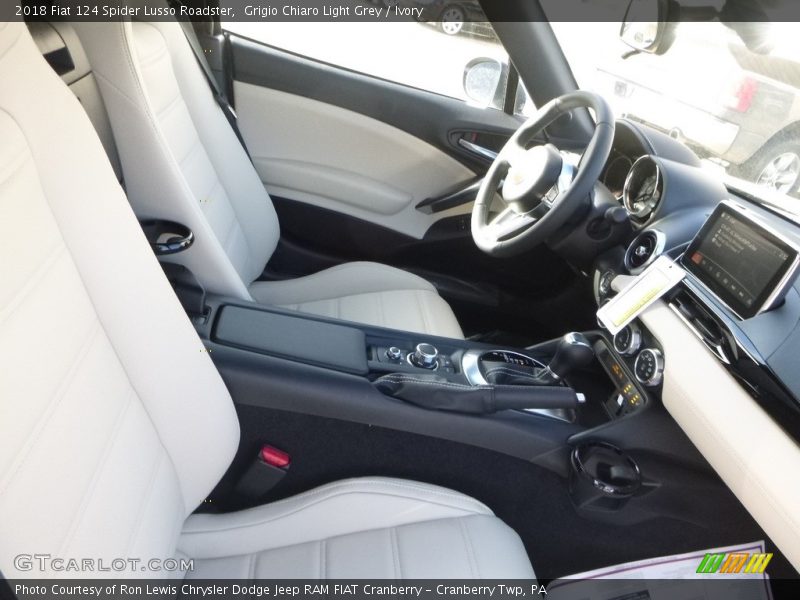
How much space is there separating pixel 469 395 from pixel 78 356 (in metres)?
0.61

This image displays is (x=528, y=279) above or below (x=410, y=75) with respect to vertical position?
below

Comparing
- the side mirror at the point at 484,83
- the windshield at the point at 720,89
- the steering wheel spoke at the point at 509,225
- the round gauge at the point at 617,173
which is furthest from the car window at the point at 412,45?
the steering wheel spoke at the point at 509,225

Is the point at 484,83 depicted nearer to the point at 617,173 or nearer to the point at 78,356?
the point at 617,173

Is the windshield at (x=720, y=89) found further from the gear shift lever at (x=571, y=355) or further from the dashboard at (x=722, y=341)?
the gear shift lever at (x=571, y=355)

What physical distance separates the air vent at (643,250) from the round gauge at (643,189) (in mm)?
84

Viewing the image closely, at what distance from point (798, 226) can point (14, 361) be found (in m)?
1.27

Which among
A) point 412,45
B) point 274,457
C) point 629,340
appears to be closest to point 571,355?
point 629,340

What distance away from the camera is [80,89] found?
3.18 ft

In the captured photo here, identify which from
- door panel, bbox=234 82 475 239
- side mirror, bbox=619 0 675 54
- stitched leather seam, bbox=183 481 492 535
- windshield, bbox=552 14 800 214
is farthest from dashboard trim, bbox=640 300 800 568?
door panel, bbox=234 82 475 239

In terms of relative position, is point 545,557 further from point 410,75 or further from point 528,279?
point 410,75

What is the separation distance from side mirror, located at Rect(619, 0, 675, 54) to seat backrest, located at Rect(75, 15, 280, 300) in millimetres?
975

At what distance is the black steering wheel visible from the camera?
109 cm

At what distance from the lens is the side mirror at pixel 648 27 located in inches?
54.3

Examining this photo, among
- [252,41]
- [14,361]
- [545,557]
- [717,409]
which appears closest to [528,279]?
[545,557]
